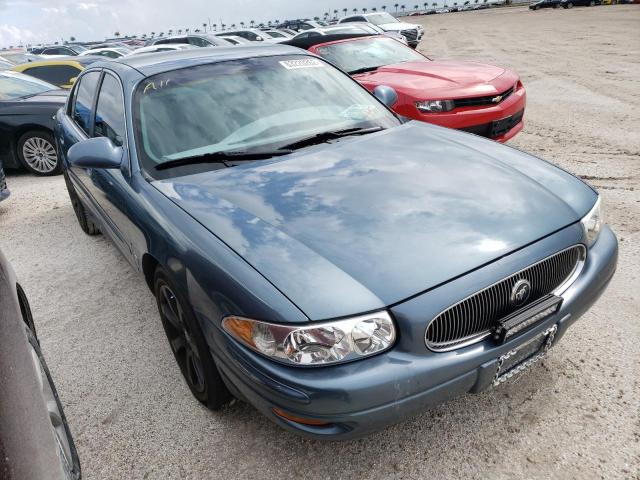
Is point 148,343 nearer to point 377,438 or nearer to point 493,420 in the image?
point 377,438

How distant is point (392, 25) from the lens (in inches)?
764

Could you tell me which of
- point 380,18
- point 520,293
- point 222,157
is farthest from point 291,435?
point 380,18

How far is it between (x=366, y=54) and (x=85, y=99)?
4.11m

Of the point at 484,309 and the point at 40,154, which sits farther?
the point at 40,154

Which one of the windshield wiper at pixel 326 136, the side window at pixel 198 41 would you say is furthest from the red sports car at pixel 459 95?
the side window at pixel 198 41

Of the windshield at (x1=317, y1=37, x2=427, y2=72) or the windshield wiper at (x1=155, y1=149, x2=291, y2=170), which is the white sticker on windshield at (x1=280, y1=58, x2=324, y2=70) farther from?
the windshield at (x1=317, y1=37, x2=427, y2=72)

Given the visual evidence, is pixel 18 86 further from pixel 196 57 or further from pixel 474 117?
pixel 474 117

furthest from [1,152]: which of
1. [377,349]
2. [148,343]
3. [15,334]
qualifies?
[377,349]

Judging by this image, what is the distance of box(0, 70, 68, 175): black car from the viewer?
239 inches

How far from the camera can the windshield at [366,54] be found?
6.45m

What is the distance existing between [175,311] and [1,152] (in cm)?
549

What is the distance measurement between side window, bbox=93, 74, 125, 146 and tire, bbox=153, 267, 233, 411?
934mm

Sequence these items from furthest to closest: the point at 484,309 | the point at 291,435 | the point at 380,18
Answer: the point at 380,18 → the point at 291,435 → the point at 484,309

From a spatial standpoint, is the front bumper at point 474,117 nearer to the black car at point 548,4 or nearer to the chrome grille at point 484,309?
the chrome grille at point 484,309
